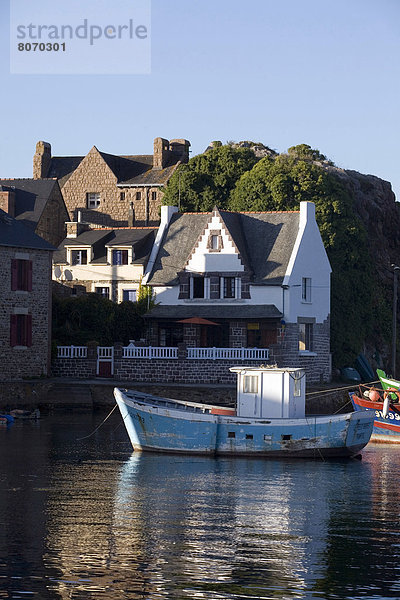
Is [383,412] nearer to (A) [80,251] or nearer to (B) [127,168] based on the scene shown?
(A) [80,251]

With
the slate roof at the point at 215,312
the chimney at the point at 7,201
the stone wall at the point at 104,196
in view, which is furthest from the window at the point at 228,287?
the stone wall at the point at 104,196

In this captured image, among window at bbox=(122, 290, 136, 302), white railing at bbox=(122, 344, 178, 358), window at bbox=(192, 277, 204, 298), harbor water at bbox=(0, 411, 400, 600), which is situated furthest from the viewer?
window at bbox=(122, 290, 136, 302)

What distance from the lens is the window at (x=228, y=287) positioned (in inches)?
2628

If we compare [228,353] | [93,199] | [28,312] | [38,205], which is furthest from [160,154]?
[228,353]

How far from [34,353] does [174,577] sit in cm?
3964

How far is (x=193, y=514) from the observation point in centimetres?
3108

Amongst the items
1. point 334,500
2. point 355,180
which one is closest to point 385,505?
point 334,500

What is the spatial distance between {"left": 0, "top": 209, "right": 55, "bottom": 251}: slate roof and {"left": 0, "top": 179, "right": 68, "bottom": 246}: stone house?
20.3 m

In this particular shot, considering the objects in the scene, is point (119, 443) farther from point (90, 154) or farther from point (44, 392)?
point (90, 154)

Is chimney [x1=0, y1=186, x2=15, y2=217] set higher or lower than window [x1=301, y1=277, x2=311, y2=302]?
higher

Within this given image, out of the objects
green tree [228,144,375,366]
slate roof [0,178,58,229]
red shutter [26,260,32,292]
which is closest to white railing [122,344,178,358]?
red shutter [26,260,32,292]

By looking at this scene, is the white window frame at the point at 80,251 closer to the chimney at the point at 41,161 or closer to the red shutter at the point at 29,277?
the red shutter at the point at 29,277

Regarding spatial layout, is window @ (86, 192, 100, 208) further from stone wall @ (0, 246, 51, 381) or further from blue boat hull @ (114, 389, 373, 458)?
blue boat hull @ (114, 389, 373, 458)

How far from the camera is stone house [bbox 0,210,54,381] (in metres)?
61.0
